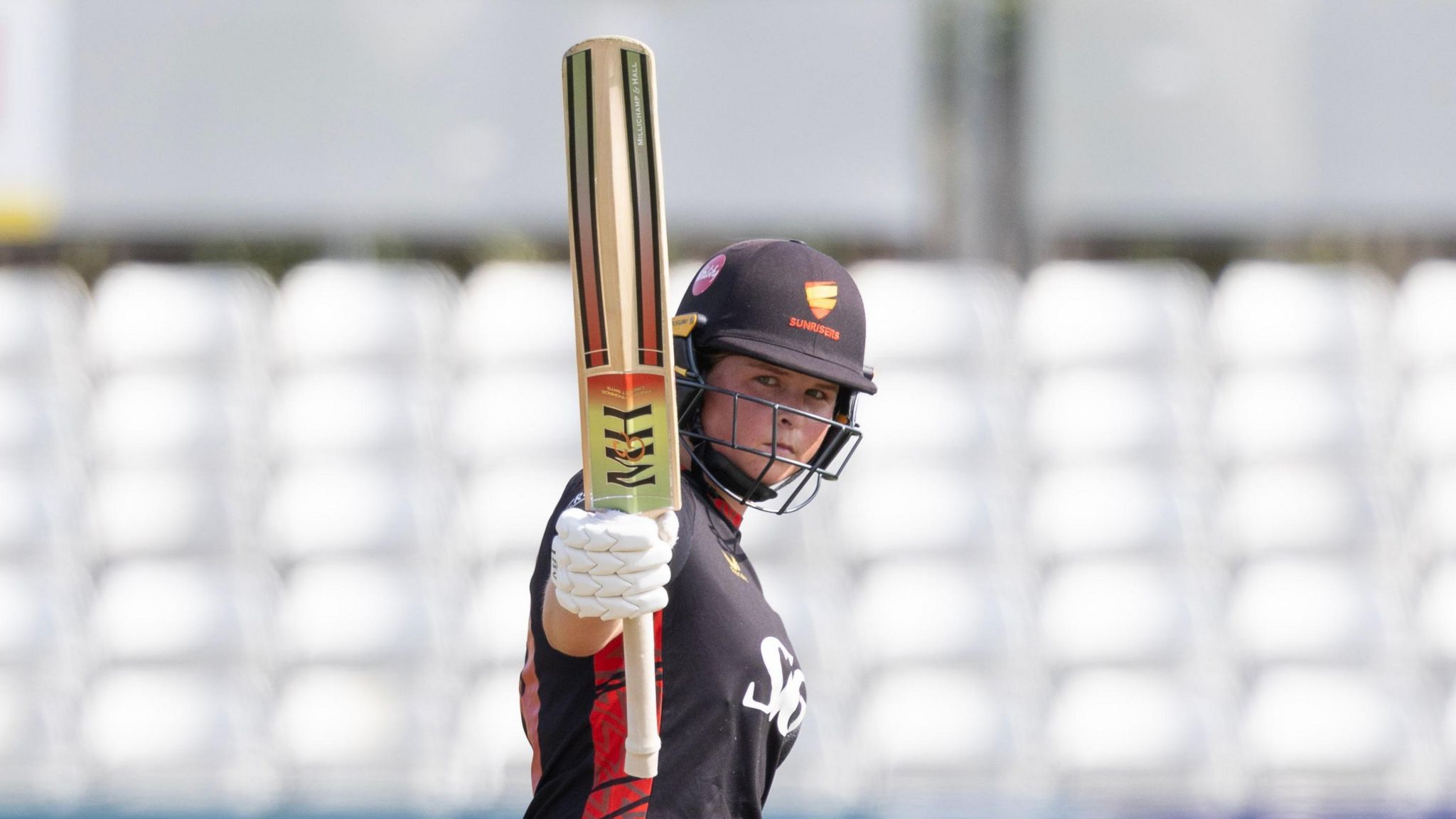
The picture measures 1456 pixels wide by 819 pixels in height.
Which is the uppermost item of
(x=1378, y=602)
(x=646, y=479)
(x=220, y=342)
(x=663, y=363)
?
(x=220, y=342)

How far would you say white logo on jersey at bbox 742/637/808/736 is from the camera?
Result: 1660 mm

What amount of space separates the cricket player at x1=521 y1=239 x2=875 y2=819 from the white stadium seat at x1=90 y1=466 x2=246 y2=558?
319 cm

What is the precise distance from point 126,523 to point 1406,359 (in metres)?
3.88

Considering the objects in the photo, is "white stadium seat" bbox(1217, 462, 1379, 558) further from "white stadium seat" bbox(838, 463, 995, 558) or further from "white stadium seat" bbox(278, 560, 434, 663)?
"white stadium seat" bbox(278, 560, 434, 663)

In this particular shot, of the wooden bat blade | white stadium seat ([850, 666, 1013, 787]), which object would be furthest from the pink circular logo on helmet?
white stadium seat ([850, 666, 1013, 787])

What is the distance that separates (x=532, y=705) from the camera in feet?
5.46

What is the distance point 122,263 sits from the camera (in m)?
5.22

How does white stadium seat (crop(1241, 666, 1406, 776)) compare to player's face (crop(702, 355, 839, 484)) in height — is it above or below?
below

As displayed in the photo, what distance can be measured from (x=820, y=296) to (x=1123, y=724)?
9.70ft

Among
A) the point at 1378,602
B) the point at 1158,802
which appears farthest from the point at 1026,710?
the point at 1378,602

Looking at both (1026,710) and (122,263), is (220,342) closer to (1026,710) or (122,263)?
(122,263)

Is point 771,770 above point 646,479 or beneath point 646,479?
beneath

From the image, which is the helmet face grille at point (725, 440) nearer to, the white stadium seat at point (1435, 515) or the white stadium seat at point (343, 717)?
the white stadium seat at point (343, 717)

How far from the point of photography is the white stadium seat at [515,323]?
15.4 ft
